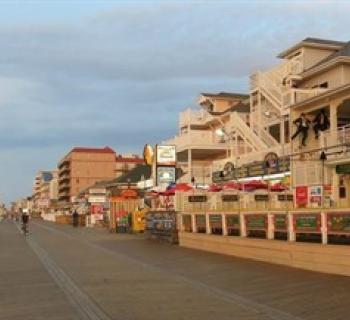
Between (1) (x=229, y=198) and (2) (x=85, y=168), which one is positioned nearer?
(1) (x=229, y=198)

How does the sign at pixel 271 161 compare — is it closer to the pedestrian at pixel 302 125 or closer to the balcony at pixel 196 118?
the pedestrian at pixel 302 125

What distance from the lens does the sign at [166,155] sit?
155 feet

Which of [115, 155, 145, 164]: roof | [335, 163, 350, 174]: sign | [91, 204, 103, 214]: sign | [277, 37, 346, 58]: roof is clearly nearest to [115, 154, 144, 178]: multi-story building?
[115, 155, 145, 164]: roof

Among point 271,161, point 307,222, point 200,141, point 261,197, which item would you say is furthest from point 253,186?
point 200,141

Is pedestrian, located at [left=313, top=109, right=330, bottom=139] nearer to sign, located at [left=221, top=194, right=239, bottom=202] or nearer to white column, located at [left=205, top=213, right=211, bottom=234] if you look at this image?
sign, located at [left=221, top=194, right=239, bottom=202]

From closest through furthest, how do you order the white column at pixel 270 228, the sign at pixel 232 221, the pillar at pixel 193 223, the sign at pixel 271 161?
the white column at pixel 270 228, the sign at pixel 232 221, the pillar at pixel 193 223, the sign at pixel 271 161

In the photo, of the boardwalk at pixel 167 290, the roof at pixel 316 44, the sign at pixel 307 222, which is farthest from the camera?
the roof at pixel 316 44

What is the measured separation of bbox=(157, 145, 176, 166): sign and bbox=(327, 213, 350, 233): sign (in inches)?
1190

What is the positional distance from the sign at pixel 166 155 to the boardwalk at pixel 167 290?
24754 millimetres

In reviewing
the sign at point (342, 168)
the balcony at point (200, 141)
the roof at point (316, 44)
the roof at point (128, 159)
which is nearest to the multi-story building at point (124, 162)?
the roof at point (128, 159)

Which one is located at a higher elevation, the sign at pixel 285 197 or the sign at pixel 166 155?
the sign at pixel 166 155

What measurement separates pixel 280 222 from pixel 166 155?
27.5 metres

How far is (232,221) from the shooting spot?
24.2 m

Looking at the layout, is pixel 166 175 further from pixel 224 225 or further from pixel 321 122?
pixel 224 225
